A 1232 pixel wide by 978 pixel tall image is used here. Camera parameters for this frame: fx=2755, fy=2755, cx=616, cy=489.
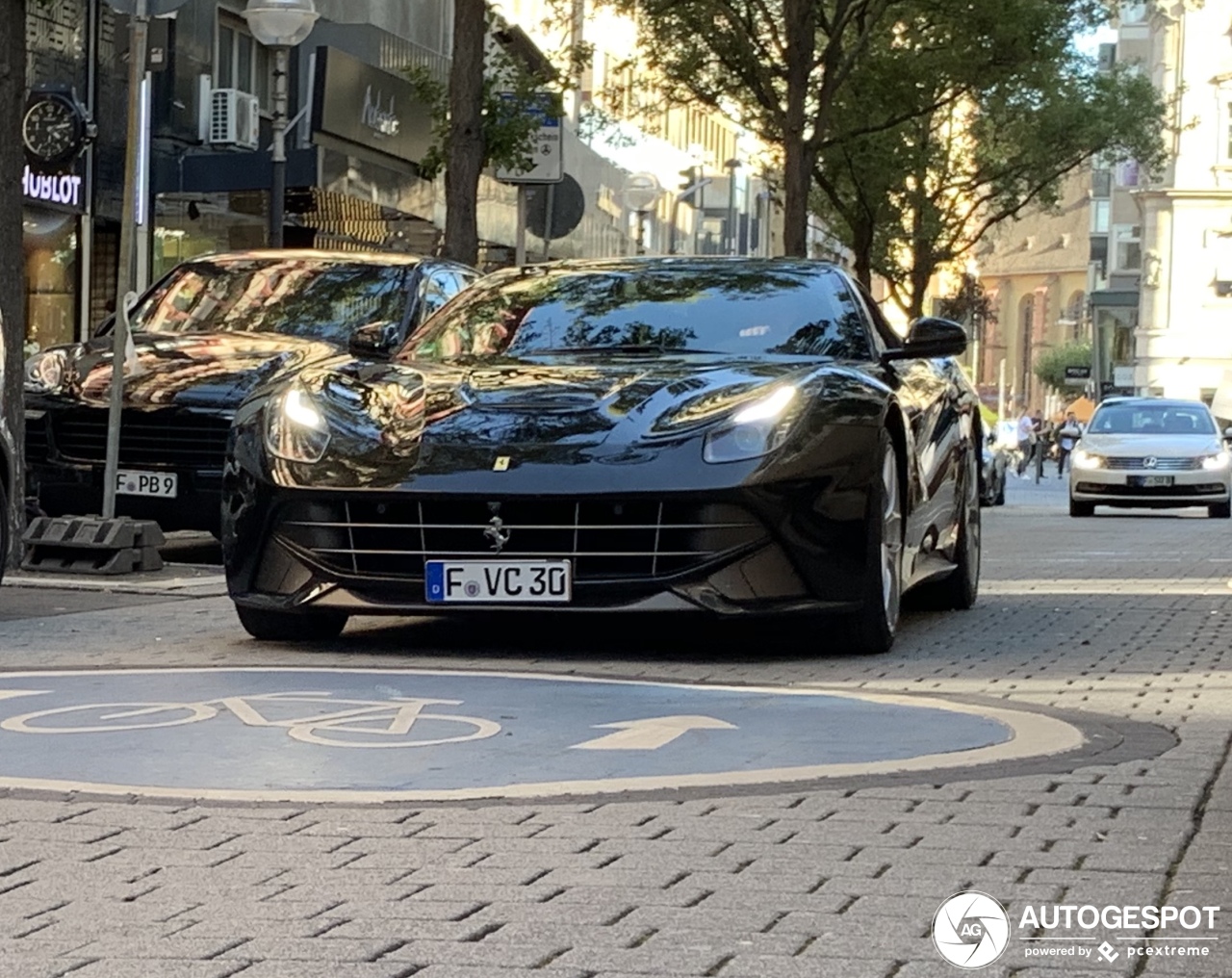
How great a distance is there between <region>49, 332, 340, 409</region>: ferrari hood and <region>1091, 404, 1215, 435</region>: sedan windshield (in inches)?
792

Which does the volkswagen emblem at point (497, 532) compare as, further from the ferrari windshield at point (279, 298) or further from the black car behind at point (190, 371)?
the ferrari windshield at point (279, 298)

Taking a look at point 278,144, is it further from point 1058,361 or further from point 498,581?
point 1058,361

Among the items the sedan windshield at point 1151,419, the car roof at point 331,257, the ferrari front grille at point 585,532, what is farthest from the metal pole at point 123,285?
the sedan windshield at point 1151,419

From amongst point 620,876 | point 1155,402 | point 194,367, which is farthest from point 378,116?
point 620,876

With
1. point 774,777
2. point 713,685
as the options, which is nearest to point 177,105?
point 713,685

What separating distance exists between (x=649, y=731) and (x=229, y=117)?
24915 mm

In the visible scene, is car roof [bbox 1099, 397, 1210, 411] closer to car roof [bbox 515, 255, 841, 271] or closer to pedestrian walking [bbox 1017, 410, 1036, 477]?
car roof [bbox 515, 255, 841, 271]

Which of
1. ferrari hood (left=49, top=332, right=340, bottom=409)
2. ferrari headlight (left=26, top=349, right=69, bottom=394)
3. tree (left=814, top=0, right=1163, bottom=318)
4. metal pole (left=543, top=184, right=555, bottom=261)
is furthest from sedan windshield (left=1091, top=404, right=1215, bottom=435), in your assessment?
ferrari headlight (left=26, top=349, right=69, bottom=394)

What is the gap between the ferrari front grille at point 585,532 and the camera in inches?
340

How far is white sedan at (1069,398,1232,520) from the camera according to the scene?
3150 cm

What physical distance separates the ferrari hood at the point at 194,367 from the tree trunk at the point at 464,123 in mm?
7166

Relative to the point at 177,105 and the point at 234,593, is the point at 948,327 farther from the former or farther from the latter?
the point at 177,105

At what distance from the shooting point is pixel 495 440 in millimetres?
8734

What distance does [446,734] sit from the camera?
677 centimetres
